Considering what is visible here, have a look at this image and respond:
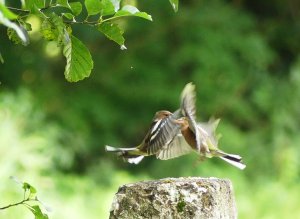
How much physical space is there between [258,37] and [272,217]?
3438 mm

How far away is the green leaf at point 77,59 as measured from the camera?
1.83m

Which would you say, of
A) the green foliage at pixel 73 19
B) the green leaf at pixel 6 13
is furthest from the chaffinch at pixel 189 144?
the green leaf at pixel 6 13

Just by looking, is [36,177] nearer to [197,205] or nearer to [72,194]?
[72,194]

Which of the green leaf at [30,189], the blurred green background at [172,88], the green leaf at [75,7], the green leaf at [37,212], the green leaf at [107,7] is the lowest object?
the green leaf at [37,212]

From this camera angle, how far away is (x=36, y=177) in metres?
6.55

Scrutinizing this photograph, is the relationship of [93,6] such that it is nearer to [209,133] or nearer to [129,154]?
[129,154]

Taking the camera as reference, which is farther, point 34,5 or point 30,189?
point 30,189

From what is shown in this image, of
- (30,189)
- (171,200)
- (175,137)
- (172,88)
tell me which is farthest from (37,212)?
(172,88)

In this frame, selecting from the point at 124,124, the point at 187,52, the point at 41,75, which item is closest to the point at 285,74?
the point at 187,52

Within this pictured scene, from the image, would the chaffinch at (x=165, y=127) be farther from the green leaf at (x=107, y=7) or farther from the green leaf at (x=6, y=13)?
the green leaf at (x=6, y=13)

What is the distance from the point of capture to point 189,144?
230 cm

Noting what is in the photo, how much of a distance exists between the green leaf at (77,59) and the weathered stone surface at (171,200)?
268 mm

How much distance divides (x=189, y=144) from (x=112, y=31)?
21.9 inches

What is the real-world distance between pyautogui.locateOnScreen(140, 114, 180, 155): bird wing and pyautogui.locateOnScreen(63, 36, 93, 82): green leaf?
0.98ft
